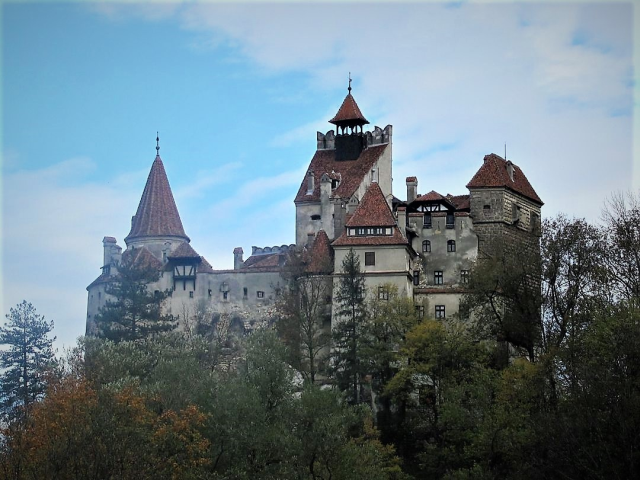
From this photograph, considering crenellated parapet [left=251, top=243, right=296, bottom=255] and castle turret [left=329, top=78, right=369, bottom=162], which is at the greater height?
castle turret [left=329, top=78, right=369, bottom=162]

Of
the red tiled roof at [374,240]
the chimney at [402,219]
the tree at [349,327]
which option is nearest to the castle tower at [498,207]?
the chimney at [402,219]

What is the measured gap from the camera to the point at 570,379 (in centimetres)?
6384

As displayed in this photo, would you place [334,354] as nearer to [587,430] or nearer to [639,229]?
[639,229]

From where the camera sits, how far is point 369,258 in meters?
86.1

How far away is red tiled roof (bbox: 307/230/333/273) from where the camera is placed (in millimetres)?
88250

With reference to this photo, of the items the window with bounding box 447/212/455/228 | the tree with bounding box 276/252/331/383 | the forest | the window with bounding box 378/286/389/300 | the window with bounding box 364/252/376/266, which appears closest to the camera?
the forest

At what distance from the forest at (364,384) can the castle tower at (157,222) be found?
11036 millimetres

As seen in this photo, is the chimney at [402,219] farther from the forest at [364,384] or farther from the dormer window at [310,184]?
the dormer window at [310,184]

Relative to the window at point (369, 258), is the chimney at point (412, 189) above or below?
above

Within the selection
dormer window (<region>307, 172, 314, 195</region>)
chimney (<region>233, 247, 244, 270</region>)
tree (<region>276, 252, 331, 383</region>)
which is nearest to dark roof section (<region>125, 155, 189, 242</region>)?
chimney (<region>233, 247, 244, 270</region>)

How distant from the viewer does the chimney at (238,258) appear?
104875 mm

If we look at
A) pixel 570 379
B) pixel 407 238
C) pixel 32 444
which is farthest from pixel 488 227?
pixel 32 444

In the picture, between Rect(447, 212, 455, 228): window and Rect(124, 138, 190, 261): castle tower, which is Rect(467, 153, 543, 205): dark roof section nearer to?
Rect(447, 212, 455, 228): window

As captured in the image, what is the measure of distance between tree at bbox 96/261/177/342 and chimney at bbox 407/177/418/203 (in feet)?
59.7
